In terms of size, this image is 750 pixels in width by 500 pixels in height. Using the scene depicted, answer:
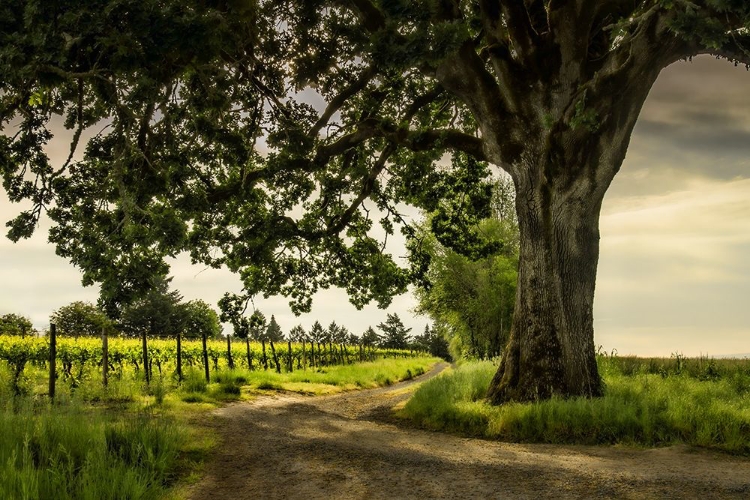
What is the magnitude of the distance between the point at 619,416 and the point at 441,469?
3836 mm

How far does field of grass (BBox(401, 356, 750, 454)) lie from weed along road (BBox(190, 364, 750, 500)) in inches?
19.6

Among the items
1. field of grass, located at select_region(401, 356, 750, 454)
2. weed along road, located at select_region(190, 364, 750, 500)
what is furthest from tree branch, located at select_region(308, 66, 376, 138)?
weed along road, located at select_region(190, 364, 750, 500)

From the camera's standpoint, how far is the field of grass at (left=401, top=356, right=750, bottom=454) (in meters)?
7.95

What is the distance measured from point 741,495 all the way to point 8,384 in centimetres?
1691

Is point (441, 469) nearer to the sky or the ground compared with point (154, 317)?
nearer to the ground

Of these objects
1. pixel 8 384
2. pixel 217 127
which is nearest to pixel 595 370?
pixel 217 127

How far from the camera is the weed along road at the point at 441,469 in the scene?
5.34 meters

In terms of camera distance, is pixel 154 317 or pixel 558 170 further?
pixel 154 317

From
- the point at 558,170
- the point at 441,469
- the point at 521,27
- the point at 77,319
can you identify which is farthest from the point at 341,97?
the point at 77,319

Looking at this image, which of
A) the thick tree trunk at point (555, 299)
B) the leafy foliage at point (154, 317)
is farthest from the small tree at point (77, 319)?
the thick tree trunk at point (555, 299)

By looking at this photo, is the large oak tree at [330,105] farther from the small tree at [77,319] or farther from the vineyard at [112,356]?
the small tree at [77,319]

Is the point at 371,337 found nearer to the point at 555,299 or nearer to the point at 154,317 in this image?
the point at 154,317

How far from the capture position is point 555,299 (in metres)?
10.5

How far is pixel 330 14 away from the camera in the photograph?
42.0 ft
